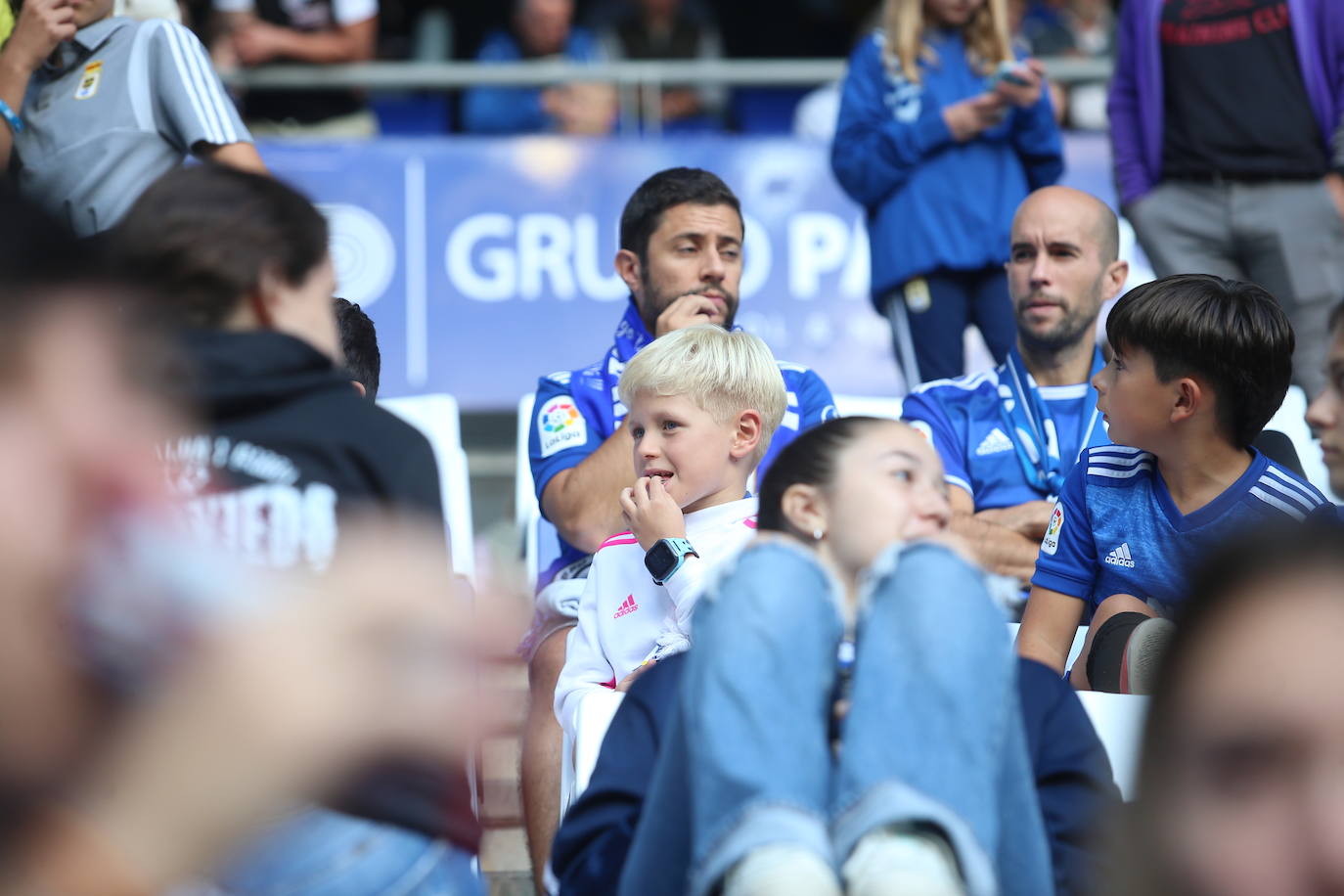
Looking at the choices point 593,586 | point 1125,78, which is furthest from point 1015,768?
point 1125,78

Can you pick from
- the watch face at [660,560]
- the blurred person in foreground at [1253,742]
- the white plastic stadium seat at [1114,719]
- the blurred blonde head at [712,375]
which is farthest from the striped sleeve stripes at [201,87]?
the blurred person in foreground at [1253,742]

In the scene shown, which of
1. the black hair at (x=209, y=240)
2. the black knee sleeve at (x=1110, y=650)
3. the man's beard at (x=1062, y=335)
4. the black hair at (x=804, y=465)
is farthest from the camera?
the man's beard at (x=1062, y=335)

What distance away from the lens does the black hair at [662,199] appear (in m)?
4.01

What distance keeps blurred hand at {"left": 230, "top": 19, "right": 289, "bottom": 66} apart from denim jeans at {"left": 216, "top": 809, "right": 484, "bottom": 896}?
4.95 m

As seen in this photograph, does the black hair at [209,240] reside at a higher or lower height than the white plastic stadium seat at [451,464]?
higher

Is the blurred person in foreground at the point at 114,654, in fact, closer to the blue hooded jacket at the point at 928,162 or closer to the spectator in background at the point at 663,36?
the blue hooded jacket at the point at 928,162

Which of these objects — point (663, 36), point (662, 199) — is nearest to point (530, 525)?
point (662, 199)

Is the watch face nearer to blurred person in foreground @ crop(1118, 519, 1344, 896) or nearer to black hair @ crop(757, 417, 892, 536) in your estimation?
black hair @ crop(757, 417, 892, 536)

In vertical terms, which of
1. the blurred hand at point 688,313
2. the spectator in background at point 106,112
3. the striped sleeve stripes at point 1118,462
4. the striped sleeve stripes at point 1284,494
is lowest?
the striped sleeve stripes at point 1284,494

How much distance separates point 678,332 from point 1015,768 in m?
1.53

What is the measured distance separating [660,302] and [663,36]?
11.7ft

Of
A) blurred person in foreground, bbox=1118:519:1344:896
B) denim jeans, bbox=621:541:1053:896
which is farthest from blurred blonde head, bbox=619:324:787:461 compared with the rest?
blurred person in foreground, bbox=1118:519:1344:896

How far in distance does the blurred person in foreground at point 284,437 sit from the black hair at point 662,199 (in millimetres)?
2083

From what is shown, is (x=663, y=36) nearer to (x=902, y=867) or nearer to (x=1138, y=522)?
(x=1138, y=522)
